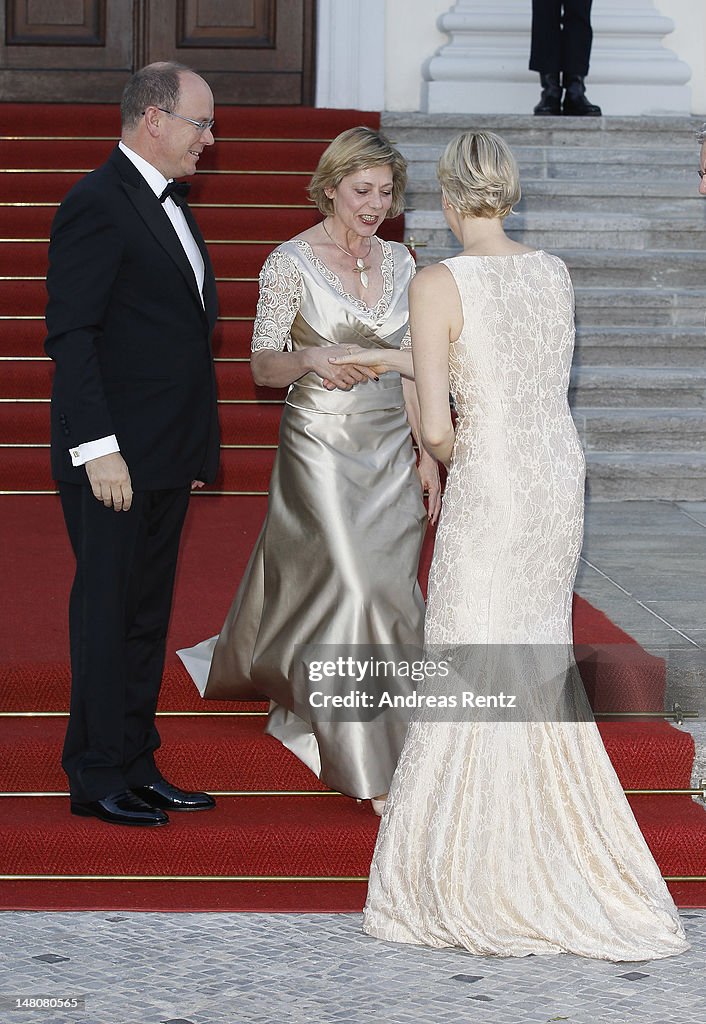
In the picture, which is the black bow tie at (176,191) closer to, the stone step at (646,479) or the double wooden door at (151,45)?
the stone step at (646,479)

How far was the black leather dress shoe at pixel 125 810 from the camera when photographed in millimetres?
4059

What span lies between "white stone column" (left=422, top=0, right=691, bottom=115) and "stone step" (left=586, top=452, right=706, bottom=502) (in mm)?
2758

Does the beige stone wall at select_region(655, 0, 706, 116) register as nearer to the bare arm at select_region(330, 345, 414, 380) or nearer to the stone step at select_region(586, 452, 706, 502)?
the stone step at select_region(586, 452, 706, 502)

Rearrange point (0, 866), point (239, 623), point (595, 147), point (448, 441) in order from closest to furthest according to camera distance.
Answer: point (448, 441)
point (0, 866)
point (239, 623)
point (595, 147)

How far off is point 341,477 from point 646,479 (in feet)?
11.4

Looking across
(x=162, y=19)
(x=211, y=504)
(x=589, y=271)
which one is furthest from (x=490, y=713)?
(x=162, y=19)

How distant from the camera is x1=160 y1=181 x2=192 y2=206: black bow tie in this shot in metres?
3.93

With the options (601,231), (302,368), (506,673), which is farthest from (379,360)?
(601,231)

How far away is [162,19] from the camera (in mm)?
9445

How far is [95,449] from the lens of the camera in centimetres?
374

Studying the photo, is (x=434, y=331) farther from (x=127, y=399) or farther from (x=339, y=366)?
(x=127, y=399)

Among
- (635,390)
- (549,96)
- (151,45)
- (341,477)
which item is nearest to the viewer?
(341,477)

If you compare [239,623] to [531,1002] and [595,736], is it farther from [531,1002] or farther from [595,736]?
[531,1002]

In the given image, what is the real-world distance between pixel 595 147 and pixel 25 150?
3.06m
